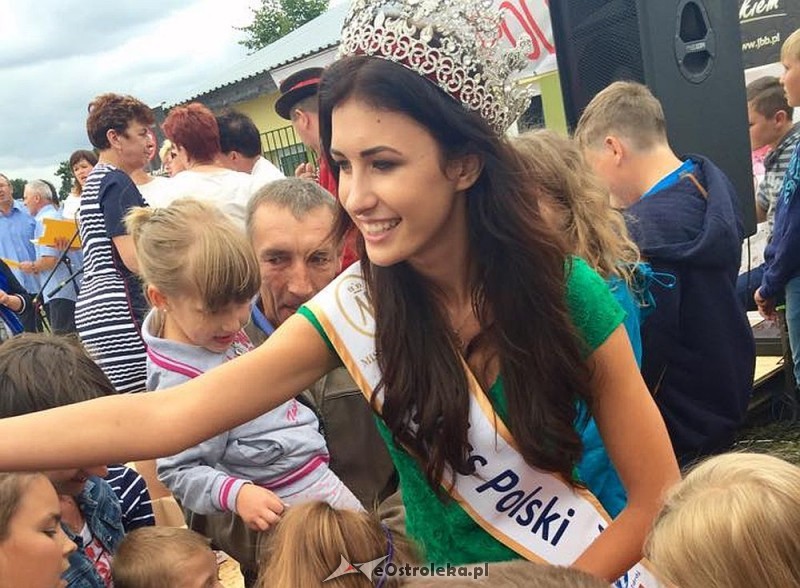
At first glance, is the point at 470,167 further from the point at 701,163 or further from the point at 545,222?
the point at 701,163

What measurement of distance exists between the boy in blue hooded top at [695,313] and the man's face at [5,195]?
644cm

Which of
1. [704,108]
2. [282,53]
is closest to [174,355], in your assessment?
[704,108]

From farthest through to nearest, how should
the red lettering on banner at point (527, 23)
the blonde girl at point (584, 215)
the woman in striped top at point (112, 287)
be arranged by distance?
the red lettering on banner at point (527, 23), the woman in striped top at point (112, 287), the blonde girl at point (584, 215)

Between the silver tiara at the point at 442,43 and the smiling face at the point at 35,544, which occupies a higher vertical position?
the silver tiara at the point at 442,43

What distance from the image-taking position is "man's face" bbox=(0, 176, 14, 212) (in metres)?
7.08

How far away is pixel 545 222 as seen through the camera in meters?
1.32

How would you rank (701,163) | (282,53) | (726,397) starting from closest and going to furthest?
(726,397)
(701,163)
(282,53)

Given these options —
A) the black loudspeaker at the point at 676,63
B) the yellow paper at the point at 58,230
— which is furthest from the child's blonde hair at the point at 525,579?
the yellow paper at the point at 58,230

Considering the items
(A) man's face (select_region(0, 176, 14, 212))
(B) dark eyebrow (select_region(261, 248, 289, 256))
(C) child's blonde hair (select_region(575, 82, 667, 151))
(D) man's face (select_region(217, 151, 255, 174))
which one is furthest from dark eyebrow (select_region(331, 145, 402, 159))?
(A) man's face (select_region(0, 176, 14, 212))

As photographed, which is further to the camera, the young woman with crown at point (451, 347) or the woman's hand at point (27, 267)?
the woman's hand at point (27, 267)

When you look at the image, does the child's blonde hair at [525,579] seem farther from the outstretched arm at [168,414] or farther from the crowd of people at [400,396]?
the outstretched arm at [168,414]

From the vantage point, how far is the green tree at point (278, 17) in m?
35.9

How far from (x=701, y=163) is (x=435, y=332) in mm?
1671

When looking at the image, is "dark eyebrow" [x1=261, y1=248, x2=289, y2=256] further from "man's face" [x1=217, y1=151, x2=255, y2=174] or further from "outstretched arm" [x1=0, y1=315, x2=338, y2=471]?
"man's face" [x1=217, y1=151, x2=255, y2=174]
